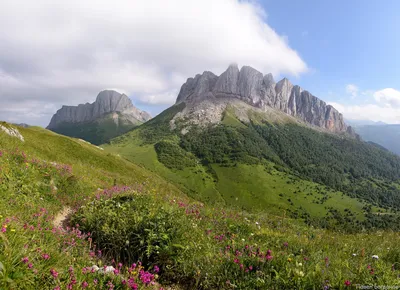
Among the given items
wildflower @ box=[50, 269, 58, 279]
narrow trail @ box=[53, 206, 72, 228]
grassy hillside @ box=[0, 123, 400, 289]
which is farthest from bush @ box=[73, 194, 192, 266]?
wildflower @ box=[50, 269, 58, 279]

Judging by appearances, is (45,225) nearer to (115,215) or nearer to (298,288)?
(115,215)

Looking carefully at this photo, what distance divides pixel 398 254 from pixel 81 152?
151ft

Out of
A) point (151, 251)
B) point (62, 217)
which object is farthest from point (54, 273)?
point (62, 217)

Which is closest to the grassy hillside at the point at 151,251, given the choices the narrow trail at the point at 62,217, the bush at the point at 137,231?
the bush at the point at 137,231

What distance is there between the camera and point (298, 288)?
500 cm

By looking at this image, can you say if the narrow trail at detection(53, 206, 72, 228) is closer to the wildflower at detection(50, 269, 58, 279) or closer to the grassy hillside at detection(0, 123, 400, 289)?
the grassy hillside at detection(0, 123, 400, 289)

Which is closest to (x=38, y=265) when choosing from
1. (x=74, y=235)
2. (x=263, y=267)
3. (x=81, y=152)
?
(x=74, y=235)

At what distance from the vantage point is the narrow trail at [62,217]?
26.5 ft

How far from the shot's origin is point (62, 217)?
8.99 meters

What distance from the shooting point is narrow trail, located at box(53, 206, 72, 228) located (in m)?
8.07

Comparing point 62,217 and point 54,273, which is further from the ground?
point 54,273

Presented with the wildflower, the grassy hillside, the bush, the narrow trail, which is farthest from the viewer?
the narrow trail

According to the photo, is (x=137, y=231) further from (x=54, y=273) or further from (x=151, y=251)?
(x=54, y=273)

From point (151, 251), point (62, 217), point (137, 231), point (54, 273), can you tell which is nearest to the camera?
point (54, 273)
